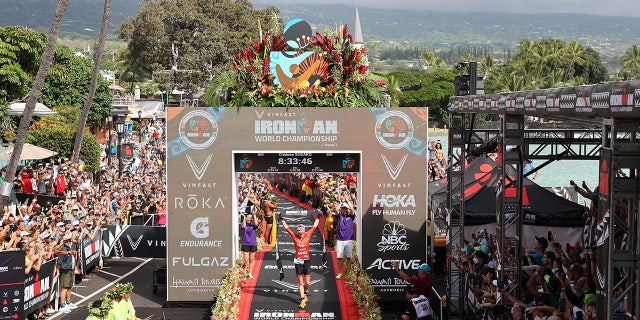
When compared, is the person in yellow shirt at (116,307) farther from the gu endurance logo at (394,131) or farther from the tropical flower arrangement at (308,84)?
the gu endurance logo at (394,131)

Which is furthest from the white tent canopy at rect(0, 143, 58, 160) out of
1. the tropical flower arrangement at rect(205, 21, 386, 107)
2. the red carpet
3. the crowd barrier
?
the red carpet

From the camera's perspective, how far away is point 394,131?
18.2 metres

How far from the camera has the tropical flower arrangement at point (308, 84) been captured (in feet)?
61.5

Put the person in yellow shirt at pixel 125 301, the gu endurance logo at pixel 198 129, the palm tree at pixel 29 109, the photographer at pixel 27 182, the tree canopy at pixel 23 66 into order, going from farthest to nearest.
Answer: the tree canopy at pixel 23 66 < the photographer at pixel 27 182 < the palm tree at pixel 29 109 < the gu endurance logo at pixel 198 129 < the person in yellow shirt at pixel 125 301

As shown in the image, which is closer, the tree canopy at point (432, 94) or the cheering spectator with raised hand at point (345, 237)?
the cheering spectator with raised hand at point (345, 237)

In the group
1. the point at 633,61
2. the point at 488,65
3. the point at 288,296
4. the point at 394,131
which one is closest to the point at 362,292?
the point at 288,296

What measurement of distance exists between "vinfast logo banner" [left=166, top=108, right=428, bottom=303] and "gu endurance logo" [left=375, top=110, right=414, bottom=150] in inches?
0.8

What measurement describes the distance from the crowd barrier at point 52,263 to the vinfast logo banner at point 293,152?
2.58 metres

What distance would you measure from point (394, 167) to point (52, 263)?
727 cm

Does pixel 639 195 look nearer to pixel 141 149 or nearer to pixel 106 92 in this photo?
pixel 141 149

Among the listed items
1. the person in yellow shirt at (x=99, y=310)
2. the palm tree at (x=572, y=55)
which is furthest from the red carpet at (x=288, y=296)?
the palm tree at (x=572, y=55)

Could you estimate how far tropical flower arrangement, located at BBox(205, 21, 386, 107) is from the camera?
1875 cm

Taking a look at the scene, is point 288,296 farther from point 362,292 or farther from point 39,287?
point 39,287

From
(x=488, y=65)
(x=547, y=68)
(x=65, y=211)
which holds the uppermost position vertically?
(x=488, y=65)
